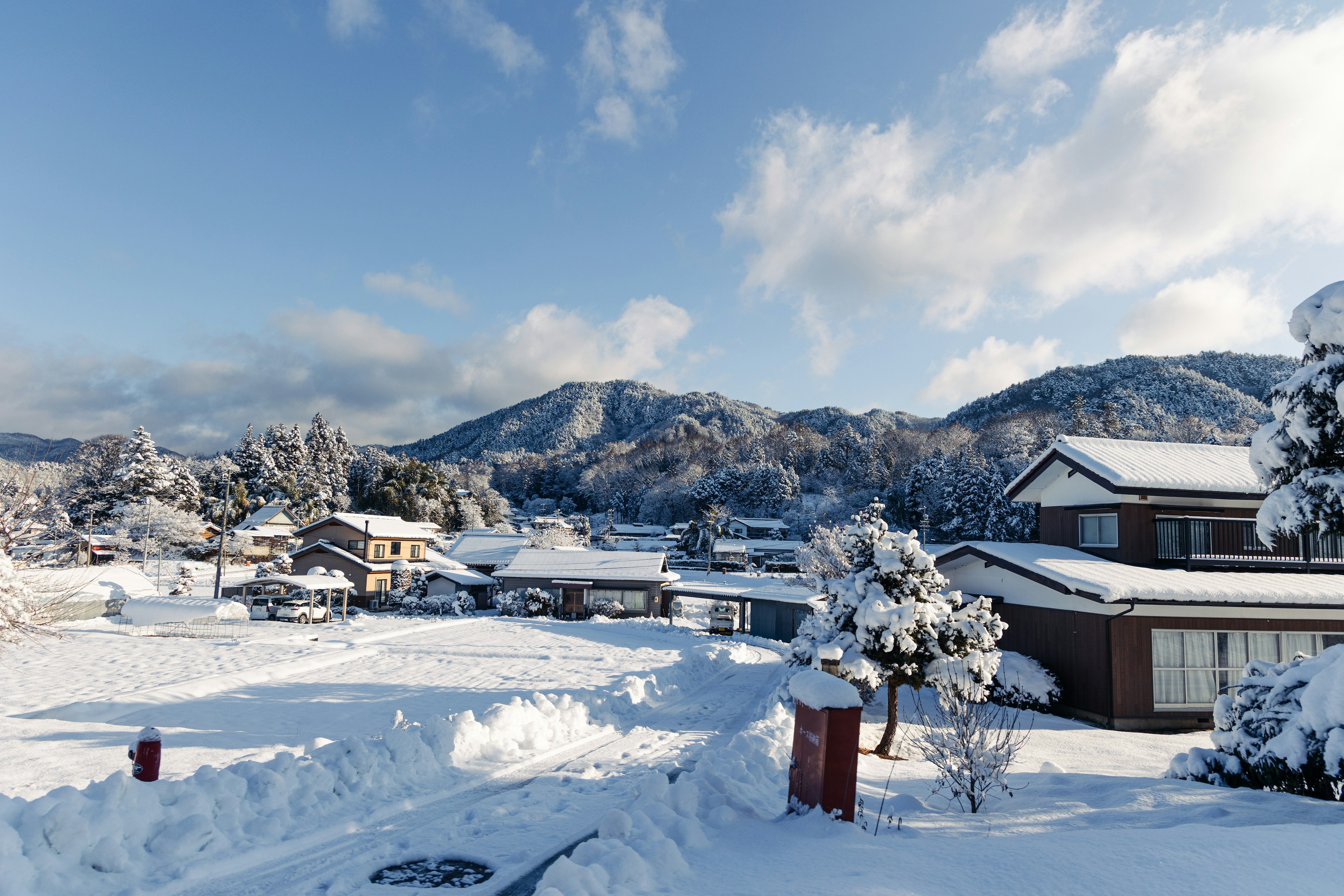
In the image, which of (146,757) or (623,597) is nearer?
(146,757)

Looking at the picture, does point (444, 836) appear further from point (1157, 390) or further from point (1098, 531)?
point (1157, 390)

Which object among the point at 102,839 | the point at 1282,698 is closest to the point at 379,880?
the point at 102,839

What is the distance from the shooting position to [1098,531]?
62.1ft

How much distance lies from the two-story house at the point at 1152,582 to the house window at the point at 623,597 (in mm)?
24376

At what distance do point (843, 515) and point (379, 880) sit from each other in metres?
87.4

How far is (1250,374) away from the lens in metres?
123

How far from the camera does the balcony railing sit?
1731 centimetres

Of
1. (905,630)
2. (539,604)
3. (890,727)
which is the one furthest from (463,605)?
(905,630)

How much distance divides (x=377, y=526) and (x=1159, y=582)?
1956 inches

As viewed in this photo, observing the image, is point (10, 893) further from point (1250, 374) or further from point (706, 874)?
point (1250, 374)

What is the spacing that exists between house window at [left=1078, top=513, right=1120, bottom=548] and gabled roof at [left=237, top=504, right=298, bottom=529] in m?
70.0

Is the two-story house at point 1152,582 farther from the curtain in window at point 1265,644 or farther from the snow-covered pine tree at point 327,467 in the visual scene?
the snow-covered pine tree at point 327,467

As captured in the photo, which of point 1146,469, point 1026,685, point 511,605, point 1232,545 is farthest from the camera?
point 511,605

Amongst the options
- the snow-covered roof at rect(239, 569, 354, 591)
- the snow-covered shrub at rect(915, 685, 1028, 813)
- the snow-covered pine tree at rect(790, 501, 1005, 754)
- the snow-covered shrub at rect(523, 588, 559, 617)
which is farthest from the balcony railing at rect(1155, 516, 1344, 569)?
the snow-covered roof at rect(239, 569, 354, 591)
